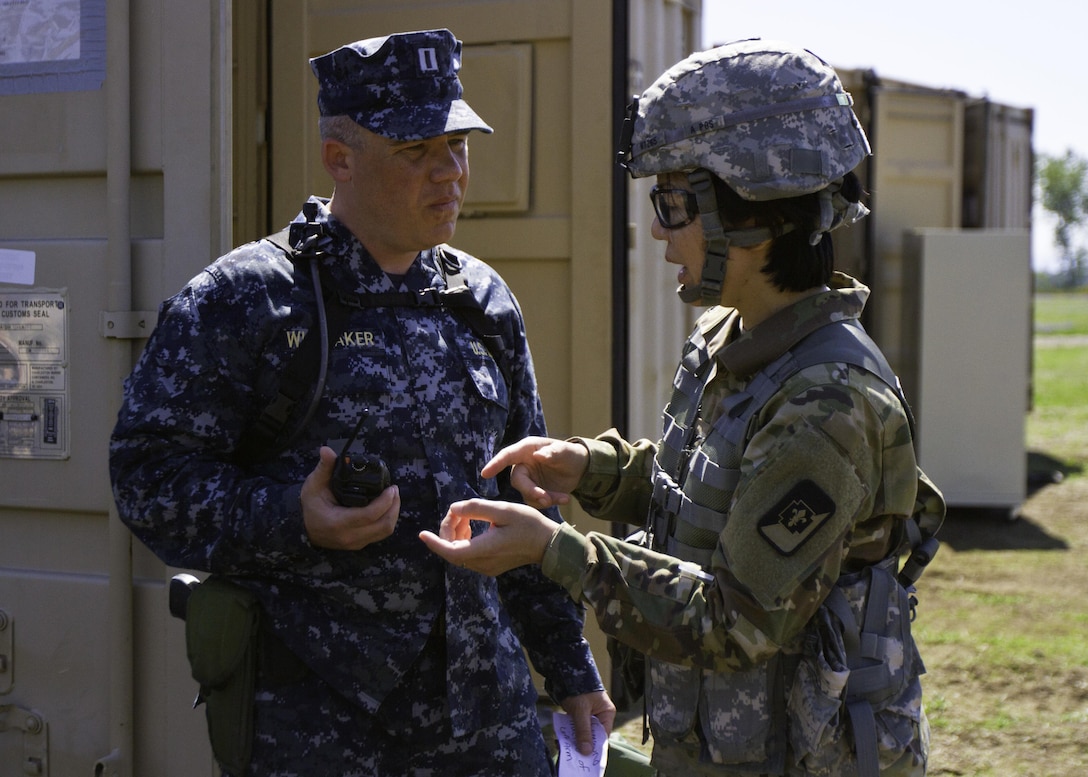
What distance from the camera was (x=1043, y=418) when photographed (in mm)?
13742

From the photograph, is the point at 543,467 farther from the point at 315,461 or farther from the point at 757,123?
the point at 757,123

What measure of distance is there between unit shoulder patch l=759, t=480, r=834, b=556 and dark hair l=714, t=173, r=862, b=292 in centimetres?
37

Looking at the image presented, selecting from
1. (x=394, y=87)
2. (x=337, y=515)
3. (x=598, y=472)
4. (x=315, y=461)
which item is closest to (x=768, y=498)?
(x=598, y=472)

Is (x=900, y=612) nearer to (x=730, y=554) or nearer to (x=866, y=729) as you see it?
(x=866, y=729)

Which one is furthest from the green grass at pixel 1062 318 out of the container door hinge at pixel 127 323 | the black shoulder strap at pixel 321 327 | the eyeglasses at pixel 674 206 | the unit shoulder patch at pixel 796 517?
the unit shoulder patch at pixel 796 517

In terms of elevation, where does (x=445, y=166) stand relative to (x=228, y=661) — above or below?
above

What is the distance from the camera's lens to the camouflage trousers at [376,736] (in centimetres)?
204

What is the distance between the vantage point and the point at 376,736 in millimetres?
2090

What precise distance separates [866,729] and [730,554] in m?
0.36

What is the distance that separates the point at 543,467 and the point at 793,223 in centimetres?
64

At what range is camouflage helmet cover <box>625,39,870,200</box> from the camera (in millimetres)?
1802

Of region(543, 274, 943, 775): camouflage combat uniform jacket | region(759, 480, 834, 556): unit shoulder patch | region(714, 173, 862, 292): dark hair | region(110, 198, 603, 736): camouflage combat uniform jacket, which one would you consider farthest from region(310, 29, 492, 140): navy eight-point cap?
region(759, 480, 834, 556): unit shoulder patch

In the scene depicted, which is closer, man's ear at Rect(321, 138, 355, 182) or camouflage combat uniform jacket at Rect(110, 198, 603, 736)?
camouflage combat uniform jacket at Rect(110, 198, 603, 736)

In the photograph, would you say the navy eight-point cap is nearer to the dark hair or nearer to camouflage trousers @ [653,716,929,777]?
the dark hair
